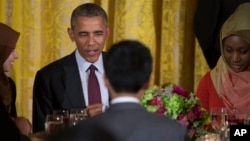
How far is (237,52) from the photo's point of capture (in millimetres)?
3164

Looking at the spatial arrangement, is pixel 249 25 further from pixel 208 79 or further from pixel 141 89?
pixel 141 89

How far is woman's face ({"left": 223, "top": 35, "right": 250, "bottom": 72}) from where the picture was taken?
316cm

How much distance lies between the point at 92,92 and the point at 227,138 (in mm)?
829

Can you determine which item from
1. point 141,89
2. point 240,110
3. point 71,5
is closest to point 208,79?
point 240,110

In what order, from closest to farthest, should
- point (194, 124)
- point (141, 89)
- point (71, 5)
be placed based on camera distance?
point (141, 89) → point (194, 124) → point (71, 5)

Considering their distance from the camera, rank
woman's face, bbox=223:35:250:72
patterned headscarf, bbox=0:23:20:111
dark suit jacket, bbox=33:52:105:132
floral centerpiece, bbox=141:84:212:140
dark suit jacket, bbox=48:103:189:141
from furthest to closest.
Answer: woman's face, bbox=223:35:250:72
dark suit jacket, bbox=33:52:105:132
patterned headscarf, bbox=0:23:20:111
floral centerpiece, bbox=141:84:212:140
dark suit jacket, bbox=48:103:189:141

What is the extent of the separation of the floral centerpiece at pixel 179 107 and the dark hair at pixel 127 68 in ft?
1.80

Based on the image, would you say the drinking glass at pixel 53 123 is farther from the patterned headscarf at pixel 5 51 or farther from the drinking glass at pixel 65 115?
the patterned headscarf at pixel 5 51

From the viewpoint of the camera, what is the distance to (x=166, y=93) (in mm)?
2385

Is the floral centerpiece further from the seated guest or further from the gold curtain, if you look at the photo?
the gold curtain

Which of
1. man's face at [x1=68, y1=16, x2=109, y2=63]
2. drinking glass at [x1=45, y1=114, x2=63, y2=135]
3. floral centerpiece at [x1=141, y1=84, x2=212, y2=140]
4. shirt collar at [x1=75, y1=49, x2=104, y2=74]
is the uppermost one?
man's face at [x1=68, y1=16, x2=109, y2=63]

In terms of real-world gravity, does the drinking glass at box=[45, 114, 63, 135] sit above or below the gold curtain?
below

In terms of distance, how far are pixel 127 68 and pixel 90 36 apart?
1340 millimetres

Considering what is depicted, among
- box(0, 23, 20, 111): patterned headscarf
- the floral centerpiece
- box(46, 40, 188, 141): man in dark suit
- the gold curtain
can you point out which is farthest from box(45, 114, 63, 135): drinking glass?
the gold curtain
